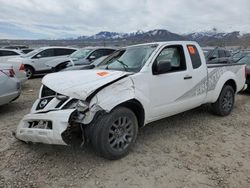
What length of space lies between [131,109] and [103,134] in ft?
2.64

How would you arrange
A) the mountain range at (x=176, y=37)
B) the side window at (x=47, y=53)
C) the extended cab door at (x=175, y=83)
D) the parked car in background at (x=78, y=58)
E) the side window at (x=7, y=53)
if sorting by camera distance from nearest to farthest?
the extended cab door at (x=175, y=83)
the parked car in background at (x=78, y=58)
the side window at (x=7, y=53)
the side window at (x=47, y=53)
the mountain range at (x=176, y=37)

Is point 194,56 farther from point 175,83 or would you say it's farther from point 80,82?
point 80,82

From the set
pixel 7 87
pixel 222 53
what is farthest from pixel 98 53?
pixel 7 87

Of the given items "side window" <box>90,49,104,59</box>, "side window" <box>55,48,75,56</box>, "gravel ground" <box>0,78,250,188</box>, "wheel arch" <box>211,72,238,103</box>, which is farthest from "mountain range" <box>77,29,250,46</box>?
"gravel ground" <box>0,78,250,188</box>

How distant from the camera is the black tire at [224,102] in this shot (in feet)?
20.8

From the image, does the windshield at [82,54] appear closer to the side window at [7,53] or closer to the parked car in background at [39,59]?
the parked car in background at [39,59]

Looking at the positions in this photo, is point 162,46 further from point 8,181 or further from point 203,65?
point 8,181

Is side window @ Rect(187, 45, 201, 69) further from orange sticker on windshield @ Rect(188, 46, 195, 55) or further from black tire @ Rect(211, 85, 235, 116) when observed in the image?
black tire @ Rect(211, 85, 235, 116)

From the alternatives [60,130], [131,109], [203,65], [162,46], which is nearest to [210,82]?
[203,65]

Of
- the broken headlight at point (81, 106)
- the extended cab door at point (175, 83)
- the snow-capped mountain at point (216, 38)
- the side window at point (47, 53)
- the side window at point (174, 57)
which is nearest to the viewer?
the broken headlight at point (81, 106)

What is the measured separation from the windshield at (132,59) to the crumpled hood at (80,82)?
1.41 feet

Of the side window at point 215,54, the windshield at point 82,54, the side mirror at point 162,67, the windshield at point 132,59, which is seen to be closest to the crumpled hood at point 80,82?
the windshield at point 132,59

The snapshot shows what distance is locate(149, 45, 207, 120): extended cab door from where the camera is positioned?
4703 mm

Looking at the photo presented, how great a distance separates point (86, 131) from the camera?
3.93m
